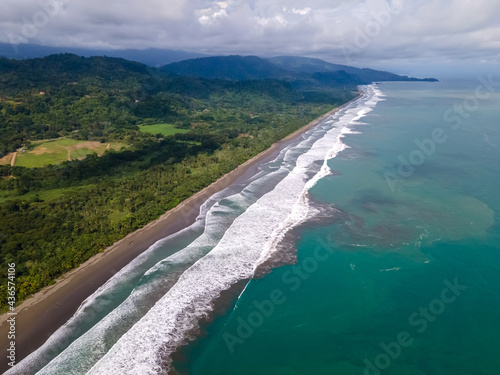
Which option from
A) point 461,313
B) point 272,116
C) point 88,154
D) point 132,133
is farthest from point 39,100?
point 461,313

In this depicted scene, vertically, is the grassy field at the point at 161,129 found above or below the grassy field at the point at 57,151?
below

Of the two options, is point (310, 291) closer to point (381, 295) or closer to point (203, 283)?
point (381, 295)

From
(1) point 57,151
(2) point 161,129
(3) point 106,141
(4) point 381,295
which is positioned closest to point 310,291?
(4) point 381,295

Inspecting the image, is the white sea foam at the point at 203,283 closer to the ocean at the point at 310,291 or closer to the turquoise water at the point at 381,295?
the ocean at the point at 310,291

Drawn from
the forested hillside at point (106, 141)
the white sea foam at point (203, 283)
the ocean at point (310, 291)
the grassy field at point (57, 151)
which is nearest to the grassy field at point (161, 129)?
the forested hillside at point (106, 141)

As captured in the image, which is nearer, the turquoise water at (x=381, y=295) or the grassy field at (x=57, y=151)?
the turquoise water at (x=381, y=295)
